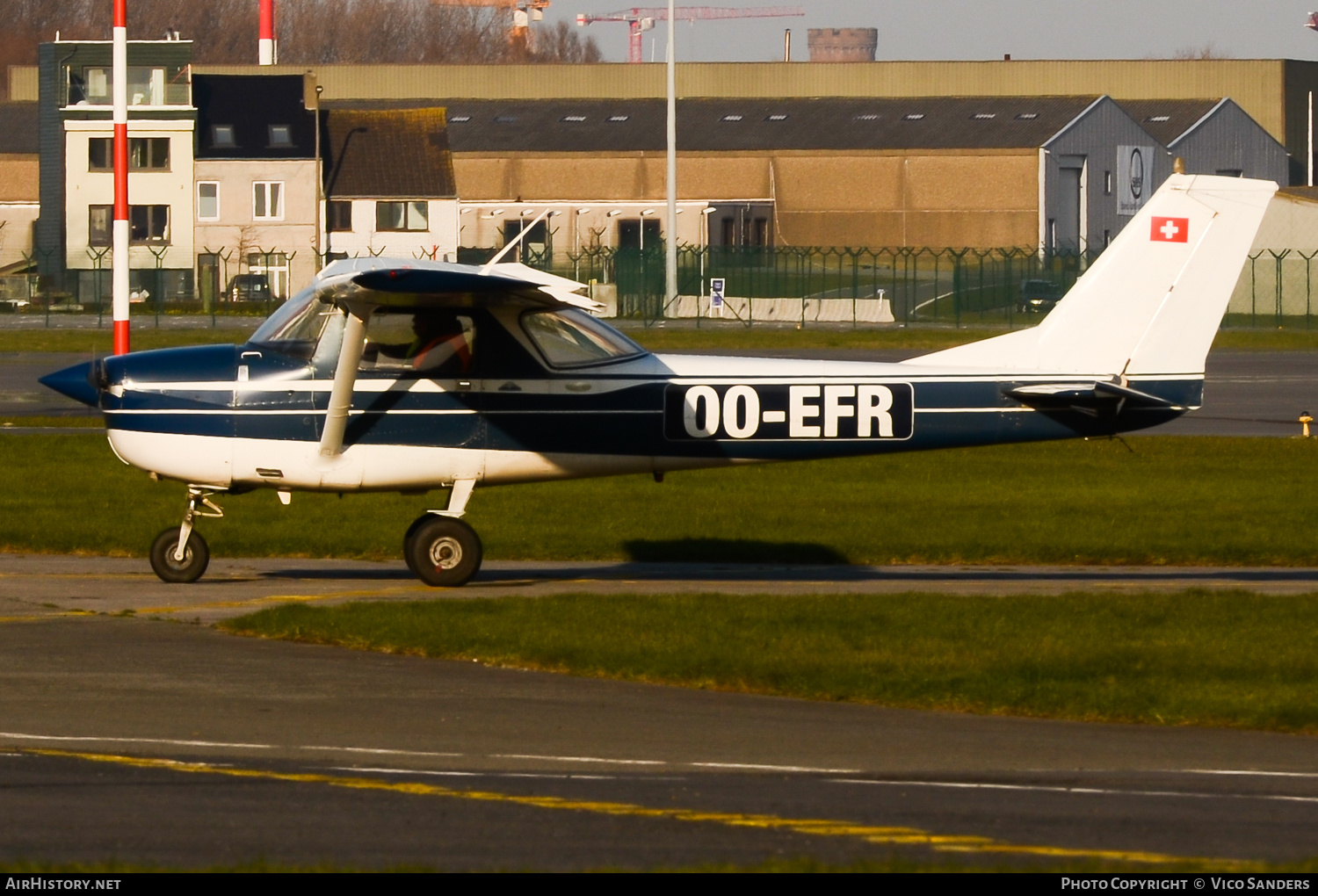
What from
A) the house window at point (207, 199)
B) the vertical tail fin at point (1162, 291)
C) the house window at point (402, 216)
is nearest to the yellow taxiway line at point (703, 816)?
the vertical tail fin at point (1162, 291)

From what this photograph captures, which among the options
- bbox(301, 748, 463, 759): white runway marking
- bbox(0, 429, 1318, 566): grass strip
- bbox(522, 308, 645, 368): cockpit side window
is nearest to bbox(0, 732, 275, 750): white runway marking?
bbox(301, 748, 463, 759): white runway marking

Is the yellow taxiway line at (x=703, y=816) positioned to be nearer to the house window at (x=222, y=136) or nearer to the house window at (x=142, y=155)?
the house window at (x=142, y=155)

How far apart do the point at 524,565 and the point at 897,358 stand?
83.0 feet

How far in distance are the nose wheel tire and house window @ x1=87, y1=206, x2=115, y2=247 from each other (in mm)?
60796

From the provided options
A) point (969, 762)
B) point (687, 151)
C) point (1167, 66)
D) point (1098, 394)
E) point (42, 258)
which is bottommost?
point (969, 762)

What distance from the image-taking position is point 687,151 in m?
82.6

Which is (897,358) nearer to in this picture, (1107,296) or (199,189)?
(1107,296)

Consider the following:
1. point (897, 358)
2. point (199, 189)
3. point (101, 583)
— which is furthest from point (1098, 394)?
point (199, 189)

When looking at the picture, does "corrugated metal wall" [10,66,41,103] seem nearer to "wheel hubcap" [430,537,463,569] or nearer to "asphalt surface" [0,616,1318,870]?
"wheel hubcap" [430,537,463,569]

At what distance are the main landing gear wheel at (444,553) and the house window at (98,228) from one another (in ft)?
202

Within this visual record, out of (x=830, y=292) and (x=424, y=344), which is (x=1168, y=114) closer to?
(x=830, y=292)

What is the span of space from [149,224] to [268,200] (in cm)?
466

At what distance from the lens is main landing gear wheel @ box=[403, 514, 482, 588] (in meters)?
14.0

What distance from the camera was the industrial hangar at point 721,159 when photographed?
239 ft
